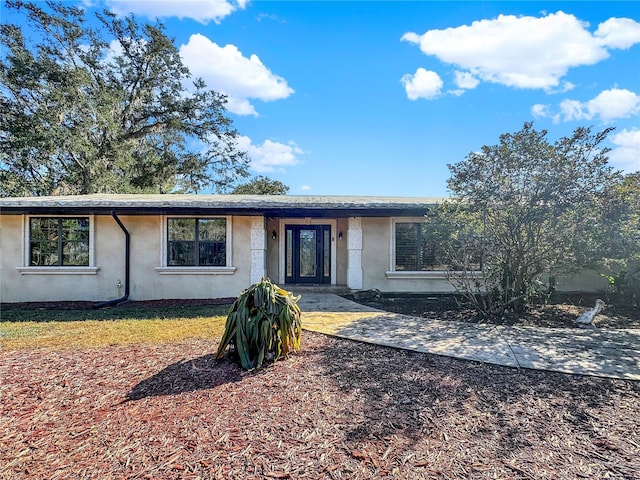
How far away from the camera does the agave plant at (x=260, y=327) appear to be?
14.3ft

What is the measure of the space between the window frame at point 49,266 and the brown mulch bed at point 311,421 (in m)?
5.39

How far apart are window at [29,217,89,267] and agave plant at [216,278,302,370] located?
24.6ft

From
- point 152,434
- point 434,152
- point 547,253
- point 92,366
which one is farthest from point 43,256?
point 434,152

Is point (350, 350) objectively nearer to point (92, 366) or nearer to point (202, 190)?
point (92, 366)

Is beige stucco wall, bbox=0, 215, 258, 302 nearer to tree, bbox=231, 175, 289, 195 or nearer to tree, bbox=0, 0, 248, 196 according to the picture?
tree, bbox=0, 0, 248, 196

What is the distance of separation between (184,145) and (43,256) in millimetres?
13687

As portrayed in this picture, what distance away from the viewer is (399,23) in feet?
31.1

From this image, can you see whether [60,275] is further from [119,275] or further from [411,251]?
[411,251]

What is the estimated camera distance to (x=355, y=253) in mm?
10172

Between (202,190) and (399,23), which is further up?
(399,23)

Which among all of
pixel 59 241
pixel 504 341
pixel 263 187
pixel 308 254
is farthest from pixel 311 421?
pixel 263 187

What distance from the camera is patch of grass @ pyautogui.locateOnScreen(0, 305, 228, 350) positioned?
559 centimetres

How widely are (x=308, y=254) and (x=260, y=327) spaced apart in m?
7.45

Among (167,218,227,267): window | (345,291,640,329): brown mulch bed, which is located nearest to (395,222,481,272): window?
(345,291,640,329): brown mulch bed
